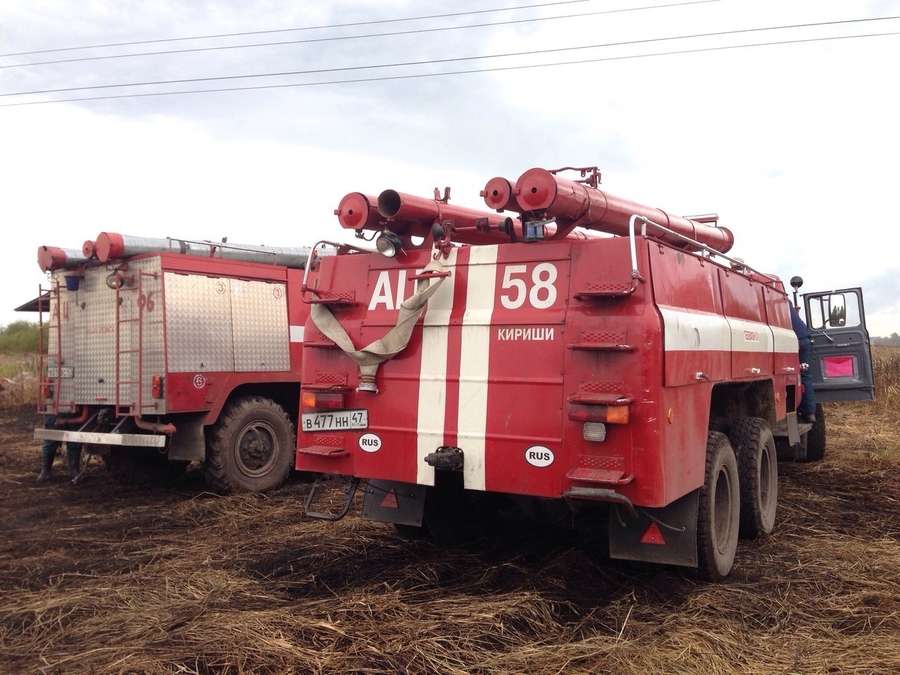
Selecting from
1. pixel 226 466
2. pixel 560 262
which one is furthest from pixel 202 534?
pixel 560 262

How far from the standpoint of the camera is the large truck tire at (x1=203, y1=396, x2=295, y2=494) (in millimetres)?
9352

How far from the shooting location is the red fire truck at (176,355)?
8.98 meters

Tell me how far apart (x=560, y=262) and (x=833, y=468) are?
773 centimetres

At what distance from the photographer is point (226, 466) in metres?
9.34

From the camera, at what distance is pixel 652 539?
16.4 ft

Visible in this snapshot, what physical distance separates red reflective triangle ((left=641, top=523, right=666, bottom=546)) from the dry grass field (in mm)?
409

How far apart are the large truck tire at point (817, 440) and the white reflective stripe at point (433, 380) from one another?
25.4ft

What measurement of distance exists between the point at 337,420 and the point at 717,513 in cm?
287

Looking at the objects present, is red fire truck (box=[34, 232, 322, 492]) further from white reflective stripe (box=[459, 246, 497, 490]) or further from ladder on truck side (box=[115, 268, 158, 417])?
white reflective stripe (box=[459, 246, 497, 490])

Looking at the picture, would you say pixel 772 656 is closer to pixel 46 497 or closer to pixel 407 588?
pixel 407 588

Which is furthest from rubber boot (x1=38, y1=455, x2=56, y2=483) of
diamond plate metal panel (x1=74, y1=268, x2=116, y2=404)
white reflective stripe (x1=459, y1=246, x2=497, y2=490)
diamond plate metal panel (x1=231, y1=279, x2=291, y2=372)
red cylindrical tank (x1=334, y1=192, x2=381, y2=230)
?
white reflective stripe (x1=459, y1=246, x2=497, y2=490)

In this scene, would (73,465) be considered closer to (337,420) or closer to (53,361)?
(53,361)

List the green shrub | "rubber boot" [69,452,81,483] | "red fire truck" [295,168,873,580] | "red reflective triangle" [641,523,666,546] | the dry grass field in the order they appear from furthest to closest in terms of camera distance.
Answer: the green shrub
"rubber boot" [69,452,81,483]
"red reflective triangle" [641,523,666,546]
"red fire truck" [295,168,873,580]
the dry grass field

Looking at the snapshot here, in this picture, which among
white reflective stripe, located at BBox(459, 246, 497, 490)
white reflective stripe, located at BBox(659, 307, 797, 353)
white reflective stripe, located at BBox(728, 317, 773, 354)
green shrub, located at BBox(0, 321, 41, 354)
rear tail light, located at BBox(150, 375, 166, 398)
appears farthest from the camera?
green shrub, located at BBox(0, 321, 41, 354)
